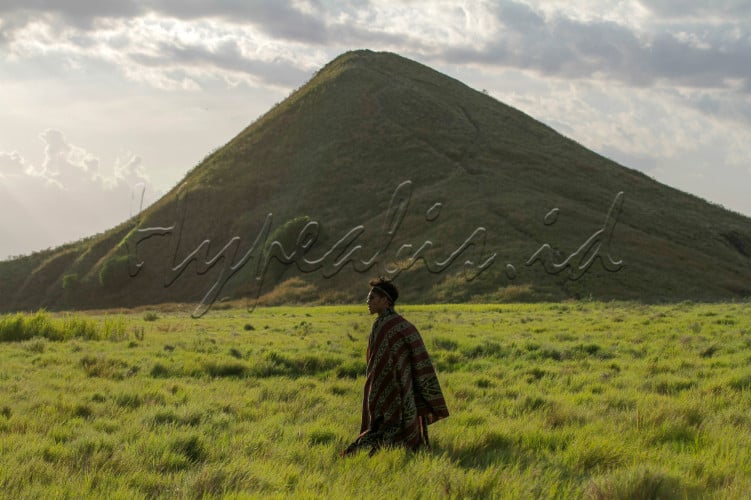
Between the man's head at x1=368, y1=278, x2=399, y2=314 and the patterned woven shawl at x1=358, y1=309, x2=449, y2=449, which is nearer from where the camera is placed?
the patterned woven shawl at x1=358, y1=309, x2=449, y2=449

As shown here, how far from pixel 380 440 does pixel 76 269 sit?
82702mm

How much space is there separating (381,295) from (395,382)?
103 cm

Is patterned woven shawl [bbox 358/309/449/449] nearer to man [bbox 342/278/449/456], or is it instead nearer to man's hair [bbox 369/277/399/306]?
man [bbox 342/278/449/456]

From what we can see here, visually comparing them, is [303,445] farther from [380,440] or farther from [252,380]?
[252,380]

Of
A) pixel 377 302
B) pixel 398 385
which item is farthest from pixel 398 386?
pixel 377 302

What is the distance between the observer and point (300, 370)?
14852 mm

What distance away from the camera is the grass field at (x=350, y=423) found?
6.26 m

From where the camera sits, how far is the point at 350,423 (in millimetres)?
9375

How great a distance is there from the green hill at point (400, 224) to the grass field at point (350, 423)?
1514 inches

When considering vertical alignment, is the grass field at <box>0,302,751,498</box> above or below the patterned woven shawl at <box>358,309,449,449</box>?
below

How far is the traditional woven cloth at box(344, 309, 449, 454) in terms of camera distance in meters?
8.08

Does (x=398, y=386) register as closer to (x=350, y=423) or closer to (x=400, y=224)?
(x=350, y=423)

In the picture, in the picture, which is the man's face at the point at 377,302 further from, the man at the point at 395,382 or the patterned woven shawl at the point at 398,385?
Result: the patterned woven shawl at the point at 398,385

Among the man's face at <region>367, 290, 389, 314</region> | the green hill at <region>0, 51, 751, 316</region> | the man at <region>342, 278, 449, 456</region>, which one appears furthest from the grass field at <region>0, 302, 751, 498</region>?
the green hill at <region>0, 51, 751, 316</region>
